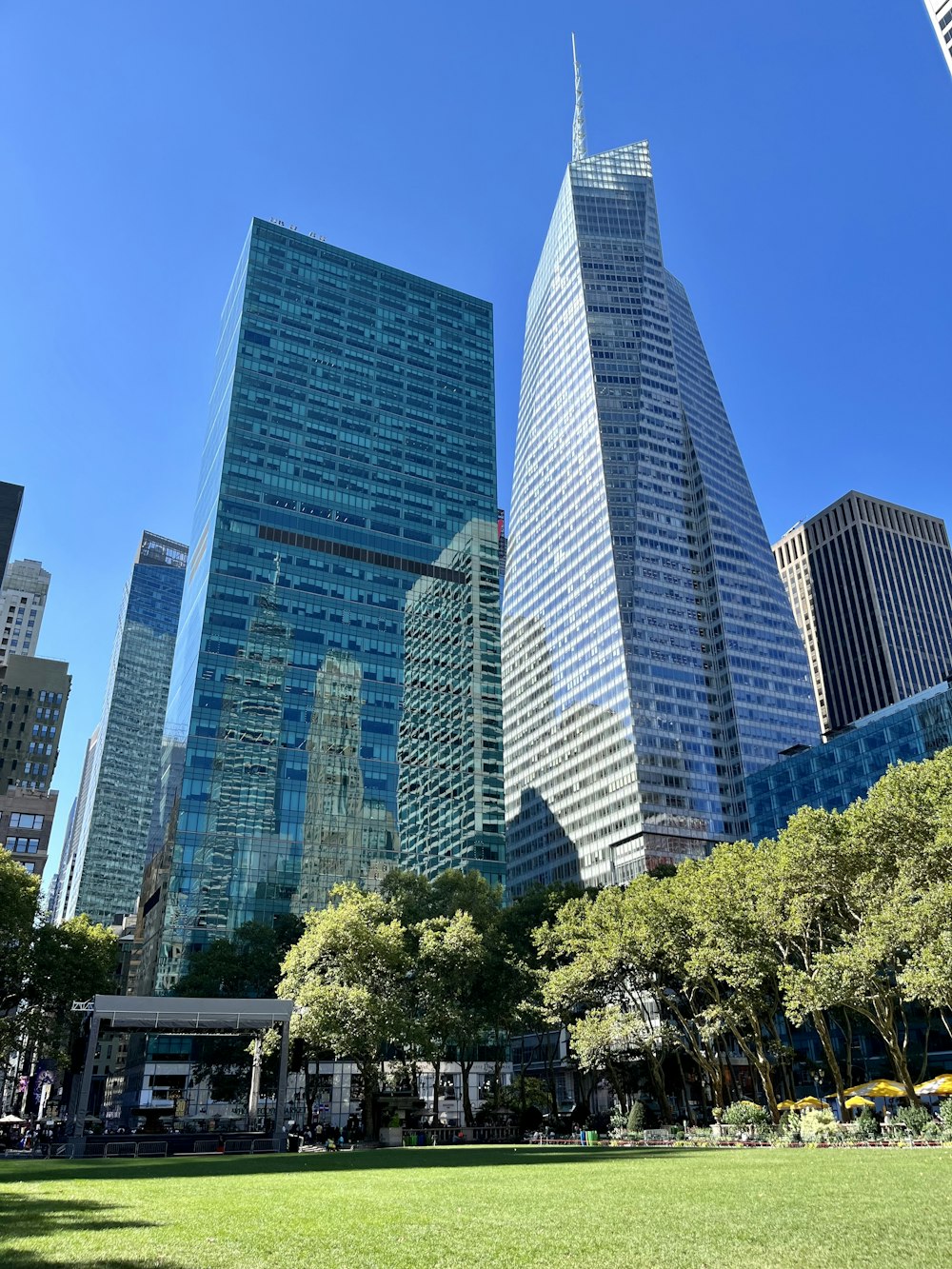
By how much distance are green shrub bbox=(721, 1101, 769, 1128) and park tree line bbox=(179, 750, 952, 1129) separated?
2.55 m

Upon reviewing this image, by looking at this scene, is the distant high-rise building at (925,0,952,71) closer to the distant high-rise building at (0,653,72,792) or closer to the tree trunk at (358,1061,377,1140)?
the tree trunk at (358,1061,377,1140)

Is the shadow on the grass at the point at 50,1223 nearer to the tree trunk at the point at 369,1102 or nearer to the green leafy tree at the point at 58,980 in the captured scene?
the tree trunk at the point at 369,1102

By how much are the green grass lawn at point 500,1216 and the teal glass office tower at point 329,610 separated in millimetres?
84776

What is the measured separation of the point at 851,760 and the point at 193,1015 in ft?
316

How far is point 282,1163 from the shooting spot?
3984 cm

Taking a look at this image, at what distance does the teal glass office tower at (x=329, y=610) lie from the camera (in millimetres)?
118500

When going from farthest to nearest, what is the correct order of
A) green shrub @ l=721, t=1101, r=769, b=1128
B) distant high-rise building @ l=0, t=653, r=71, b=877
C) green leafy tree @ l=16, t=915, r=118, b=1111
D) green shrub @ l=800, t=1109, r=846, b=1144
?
1. distant high-rise building @ l=0, t=653, r=71, b=877
2. green leafy tree @ l=16, t=915, r=118, b=1111
3. green shrub @ l=721, t=1101, r=769, b=1128
4. green shrub @ l=800, t=1109, r=846, b=1144

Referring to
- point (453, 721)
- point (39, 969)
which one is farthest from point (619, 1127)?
point (453, 721)

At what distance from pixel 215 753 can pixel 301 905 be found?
22409 mm

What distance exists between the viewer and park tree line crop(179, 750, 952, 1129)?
4541cm

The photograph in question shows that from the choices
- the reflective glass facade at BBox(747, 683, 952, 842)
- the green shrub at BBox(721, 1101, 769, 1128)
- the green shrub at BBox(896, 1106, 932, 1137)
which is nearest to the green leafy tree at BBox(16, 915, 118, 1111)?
the green shrub at BBox(721, 1101, 769, 1128)

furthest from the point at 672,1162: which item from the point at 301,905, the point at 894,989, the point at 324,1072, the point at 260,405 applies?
the point at 260,405

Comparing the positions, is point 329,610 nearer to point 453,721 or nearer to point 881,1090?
point 453,721

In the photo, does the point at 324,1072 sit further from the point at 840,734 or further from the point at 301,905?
the point at 840,734
